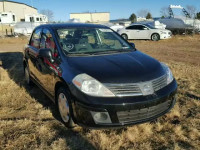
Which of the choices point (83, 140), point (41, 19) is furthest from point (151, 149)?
point (41, 19)

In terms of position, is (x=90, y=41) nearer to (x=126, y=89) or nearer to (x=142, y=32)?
(x=126, y=89)

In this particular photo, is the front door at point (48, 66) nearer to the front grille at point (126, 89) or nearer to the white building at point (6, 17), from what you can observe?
the front grille at point (126, 89)

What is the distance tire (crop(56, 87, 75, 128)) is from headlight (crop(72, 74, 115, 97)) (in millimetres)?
296

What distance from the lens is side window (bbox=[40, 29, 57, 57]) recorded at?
3.58 m

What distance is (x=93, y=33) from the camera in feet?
14.0

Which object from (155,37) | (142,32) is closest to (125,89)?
(155,37)

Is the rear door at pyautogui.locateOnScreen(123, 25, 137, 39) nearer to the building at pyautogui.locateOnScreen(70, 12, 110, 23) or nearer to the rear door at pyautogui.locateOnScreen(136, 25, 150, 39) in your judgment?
the rear door at pyautogui.locateOnScreen(136, 25, 150, 39)

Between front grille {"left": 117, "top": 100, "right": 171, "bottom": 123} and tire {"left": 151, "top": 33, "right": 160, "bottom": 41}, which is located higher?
tire {"left": 151, "top": 33, "right": 160, "bottom": 41}

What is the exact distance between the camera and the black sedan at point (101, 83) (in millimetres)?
2629

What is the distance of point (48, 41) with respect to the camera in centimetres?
392

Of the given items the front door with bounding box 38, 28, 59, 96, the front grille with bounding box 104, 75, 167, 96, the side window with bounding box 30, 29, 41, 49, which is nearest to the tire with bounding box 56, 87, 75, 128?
the front door with bounding box 38, 28, 59, 96

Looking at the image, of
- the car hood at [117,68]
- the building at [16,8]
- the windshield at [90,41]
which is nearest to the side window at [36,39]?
the windshield at [90,41]

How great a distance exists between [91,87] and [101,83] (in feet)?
0.47

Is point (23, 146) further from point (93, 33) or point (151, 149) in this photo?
point (93, 33)
